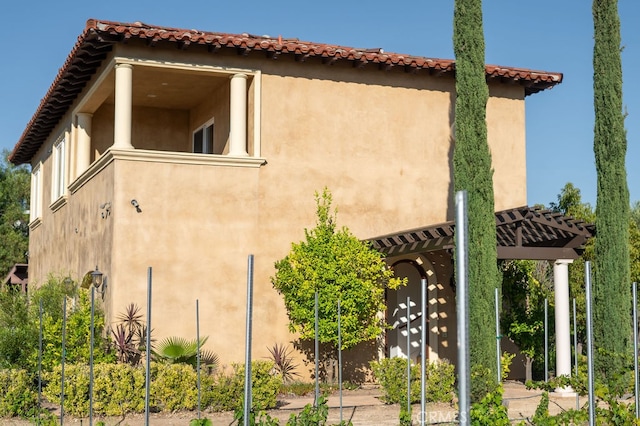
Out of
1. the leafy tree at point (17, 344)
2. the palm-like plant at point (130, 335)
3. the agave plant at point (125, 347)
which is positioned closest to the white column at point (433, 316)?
the palm-like plant at point (130, 335)

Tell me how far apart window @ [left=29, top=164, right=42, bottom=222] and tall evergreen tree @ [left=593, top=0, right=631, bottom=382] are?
17.0 metres

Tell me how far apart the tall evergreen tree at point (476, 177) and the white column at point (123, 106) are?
5976 millimetres

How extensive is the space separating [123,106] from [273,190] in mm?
3229

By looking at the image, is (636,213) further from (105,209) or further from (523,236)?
(105,209)

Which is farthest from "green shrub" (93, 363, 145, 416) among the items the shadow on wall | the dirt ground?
the shadow on wall

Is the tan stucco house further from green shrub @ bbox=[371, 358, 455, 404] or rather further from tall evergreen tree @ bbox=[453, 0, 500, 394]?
green shrub @ bbox=[371, 358, 455, 404]

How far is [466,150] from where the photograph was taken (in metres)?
15.2

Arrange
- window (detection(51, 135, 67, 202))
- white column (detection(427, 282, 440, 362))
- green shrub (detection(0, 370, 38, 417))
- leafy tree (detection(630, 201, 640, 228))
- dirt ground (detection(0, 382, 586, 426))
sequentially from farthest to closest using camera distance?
leafy tree (detection(630, 201, 640, 228)) → window (detection(51, 135, 67, 202)) → white column (detection(427, 282, 440, 362)) → green shrub (detection(0, 370, 38, 417)) → dirt ground (detection(0, 382, 586, 426))

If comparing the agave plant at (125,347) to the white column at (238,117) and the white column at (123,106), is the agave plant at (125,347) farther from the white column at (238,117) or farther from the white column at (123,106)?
the white column at (238,117)

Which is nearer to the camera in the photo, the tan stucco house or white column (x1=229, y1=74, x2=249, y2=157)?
the tan stucco house

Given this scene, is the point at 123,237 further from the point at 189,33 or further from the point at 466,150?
the point at 466,150

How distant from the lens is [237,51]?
1688 centimetres

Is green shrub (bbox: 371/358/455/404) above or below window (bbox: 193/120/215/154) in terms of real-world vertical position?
below

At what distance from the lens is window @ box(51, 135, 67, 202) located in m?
22.5
